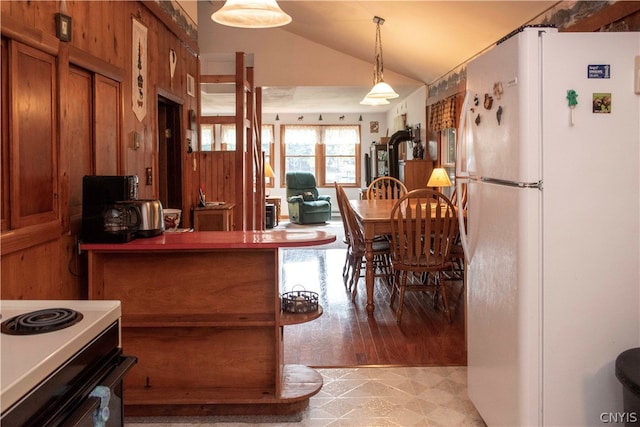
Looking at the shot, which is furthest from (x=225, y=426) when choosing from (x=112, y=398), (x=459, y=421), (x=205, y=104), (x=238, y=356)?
(x=205, y=104)

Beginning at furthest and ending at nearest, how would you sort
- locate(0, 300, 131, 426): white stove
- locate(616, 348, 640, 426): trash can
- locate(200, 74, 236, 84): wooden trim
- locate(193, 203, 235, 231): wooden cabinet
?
1. locate(200, 74, 236, 84): wooden trim
2. locate(193, 203, 235, 231): wooden cabinet
3. locate(616, 348, 640, 426): trash can
4. locate(0, 300, 131, 426): white stove

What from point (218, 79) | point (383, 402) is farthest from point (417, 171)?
point (383, 402)

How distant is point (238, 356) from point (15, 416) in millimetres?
1784

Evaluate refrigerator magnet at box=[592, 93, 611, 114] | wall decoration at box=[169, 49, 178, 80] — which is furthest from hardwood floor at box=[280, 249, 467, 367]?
wall decoration at box=[169, 49, 178, 80]

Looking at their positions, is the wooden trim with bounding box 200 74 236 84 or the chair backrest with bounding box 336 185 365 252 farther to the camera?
the wooden trim with bounding box 200 74 236 84

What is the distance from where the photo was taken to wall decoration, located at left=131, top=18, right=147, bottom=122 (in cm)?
378

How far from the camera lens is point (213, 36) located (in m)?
7.43

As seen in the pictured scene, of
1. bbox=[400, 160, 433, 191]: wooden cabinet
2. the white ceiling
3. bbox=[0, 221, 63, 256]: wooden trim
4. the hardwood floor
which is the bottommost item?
the hardwood floor

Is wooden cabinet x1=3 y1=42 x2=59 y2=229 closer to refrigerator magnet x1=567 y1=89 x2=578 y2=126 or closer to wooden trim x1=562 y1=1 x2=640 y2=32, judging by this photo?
refrigerator magnet x1=567 y1=89 x2=578 y2=126

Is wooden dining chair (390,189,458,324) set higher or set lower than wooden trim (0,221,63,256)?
lower

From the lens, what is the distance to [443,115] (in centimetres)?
668

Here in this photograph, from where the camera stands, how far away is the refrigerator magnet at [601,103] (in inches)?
78.1

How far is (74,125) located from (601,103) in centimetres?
238

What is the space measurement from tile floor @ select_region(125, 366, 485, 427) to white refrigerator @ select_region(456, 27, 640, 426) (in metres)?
0.65
